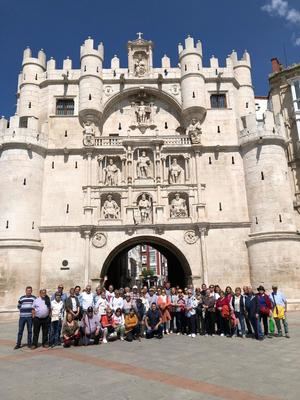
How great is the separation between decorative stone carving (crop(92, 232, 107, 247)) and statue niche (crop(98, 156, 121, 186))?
3674mm

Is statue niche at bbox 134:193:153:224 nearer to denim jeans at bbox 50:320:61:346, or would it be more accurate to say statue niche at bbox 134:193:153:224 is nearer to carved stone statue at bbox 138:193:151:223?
carved stone statue at bbox 138:193:151:223

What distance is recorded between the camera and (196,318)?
1300 centimetres

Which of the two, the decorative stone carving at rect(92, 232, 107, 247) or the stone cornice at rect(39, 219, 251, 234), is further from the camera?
the stone cornice at rect(39, 219, 251, 234)

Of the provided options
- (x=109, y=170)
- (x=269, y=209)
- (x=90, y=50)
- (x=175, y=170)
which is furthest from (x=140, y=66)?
(x=269, y=209)

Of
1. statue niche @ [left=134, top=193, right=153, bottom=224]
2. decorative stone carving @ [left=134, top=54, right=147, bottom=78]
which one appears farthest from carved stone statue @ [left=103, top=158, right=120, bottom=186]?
decorative stone carving @ [left=134, top=54, right=147, bottom=78]

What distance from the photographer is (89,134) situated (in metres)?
24.5

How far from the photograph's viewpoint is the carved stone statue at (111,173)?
79.5ft

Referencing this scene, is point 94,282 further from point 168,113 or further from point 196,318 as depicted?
point 168,113

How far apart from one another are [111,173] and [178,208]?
211 inches

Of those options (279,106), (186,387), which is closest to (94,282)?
(186,387)

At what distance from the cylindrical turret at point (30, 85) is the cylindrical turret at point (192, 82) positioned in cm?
1111

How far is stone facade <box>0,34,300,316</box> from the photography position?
22031 millimetres

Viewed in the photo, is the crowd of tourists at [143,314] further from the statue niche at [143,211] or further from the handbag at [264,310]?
the statue niche at [143,211]

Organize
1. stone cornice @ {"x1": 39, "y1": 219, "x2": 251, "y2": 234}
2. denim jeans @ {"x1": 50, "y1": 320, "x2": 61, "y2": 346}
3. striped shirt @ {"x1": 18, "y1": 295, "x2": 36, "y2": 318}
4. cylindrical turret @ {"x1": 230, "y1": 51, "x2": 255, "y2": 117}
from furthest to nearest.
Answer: cylindrical turret @ {"x1": 230, "y1": 51, "x2": 255, "y2": 117}
stone cornice @ {"x1": 39, "y1": 219, "x2": 251, "y2": 234}
denim jeans @ {"x1": 50, "y1": 320, "x2": 61, "y2": 346}
striped shirt @ {"x1": 18, "y1": 295, "x2": 36, "y2": 318}
